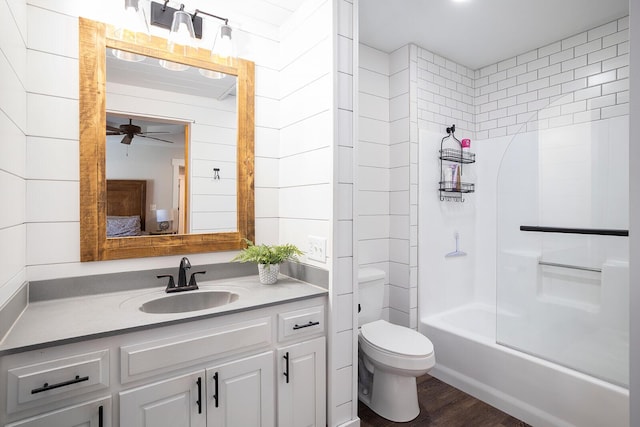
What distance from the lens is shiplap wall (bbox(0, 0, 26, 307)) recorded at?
111cm

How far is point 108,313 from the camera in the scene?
52.0 inches

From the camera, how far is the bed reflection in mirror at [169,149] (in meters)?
1.62

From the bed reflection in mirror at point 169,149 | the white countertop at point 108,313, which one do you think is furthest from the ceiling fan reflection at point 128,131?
the white countertop at point 108,313

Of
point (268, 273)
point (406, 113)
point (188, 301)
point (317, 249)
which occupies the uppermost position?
point (406, 113)

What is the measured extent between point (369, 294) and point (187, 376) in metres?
1.35

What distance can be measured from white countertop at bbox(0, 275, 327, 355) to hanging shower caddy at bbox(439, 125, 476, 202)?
1652 mm

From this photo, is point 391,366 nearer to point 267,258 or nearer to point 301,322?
point 301,322

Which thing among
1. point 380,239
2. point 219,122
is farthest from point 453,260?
point 219,122

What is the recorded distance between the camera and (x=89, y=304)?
1.43 m

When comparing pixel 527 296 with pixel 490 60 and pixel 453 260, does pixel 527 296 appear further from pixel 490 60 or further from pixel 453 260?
pixel 490 60

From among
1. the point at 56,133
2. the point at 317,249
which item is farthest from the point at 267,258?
the point at 56,133

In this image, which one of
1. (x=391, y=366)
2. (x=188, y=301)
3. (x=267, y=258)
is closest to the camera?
(x=188, y=301)

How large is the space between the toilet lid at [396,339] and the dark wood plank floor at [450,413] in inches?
17.6

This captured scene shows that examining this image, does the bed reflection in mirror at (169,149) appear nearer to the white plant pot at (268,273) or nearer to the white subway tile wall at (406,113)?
the white plant pot at (268,273)
